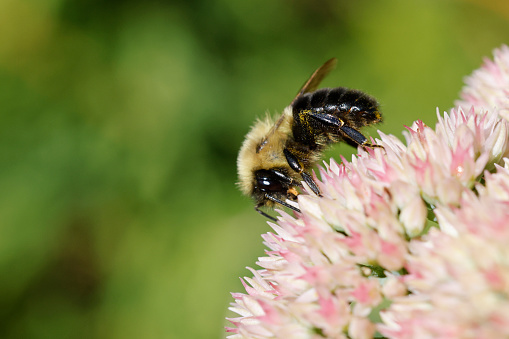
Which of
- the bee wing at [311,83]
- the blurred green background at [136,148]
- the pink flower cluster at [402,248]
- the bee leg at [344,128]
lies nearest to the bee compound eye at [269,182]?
the bee wing at [311,83]

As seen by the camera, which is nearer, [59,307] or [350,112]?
[350,112]

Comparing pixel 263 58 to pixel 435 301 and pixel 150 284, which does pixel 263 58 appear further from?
pixel 435 301

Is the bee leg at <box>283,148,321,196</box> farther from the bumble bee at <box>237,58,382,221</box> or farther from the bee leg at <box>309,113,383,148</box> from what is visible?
the bee leg at <box>309,113,383,148</box>

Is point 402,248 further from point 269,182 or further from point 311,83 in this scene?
point 311,83

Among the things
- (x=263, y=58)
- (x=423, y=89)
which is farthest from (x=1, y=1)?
(x=423, y=89)

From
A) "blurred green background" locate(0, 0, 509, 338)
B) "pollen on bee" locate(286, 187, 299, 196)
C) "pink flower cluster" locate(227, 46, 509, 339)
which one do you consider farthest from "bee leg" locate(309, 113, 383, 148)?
"blurred green background" locate(0, 0, 509, 338)

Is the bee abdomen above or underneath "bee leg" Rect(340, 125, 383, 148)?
above

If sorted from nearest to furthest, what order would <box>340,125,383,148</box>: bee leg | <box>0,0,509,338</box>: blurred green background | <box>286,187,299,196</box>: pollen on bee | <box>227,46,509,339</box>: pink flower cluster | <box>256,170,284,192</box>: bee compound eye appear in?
<box>227,46,509,339</box>: pink flower cluster < <box>340,125,383,148</box>: bee leg < <box>286,187,299,196</box>: pollen on bee < <box>256,170,284,192</box>: bee compound eye < <box>0,0,509,338</box>: blurred green background
